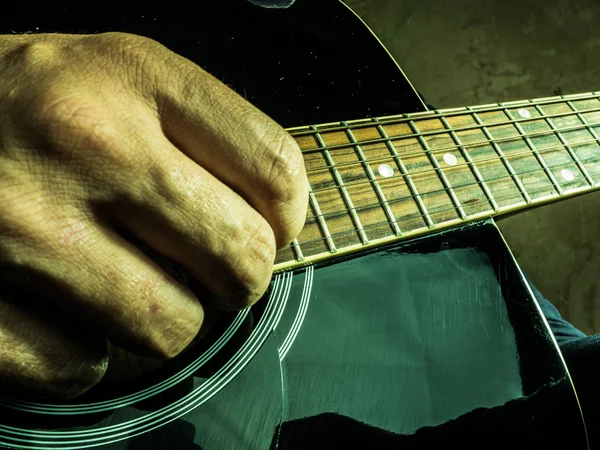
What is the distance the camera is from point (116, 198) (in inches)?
14.4

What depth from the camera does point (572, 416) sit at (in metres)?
0.61

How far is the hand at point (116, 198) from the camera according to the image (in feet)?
1.17

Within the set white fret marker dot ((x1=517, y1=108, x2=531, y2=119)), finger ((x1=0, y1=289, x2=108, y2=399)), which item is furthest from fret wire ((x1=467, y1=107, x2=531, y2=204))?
finger ((x1=0, y1=289, x2=108, y2=399))

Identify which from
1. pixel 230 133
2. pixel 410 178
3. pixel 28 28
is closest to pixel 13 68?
pixel 230 133

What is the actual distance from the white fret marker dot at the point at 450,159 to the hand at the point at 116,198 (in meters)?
0.38

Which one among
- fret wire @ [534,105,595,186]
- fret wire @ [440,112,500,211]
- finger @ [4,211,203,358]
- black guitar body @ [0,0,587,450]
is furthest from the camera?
fret wire @ [534,105,595,186]

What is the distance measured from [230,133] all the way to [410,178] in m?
0.35

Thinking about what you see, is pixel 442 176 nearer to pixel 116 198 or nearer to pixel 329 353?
pixel 329 353

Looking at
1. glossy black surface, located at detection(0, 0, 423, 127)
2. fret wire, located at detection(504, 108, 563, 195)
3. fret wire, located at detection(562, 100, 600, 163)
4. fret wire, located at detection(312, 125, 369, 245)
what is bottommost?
fret wire, located at detection(562, 100, 600, 163)

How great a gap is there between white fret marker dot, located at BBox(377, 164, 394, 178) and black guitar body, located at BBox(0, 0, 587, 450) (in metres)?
0.10

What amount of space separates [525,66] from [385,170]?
136 centimetres

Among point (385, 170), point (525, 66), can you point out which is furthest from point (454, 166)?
point (525, 66)

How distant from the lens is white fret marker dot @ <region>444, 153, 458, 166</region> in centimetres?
73

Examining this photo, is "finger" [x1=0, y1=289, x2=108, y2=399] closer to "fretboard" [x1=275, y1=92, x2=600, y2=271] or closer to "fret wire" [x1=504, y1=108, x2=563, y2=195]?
"fretboard" [x1=275, y1=92, x2=600, y2=271]
